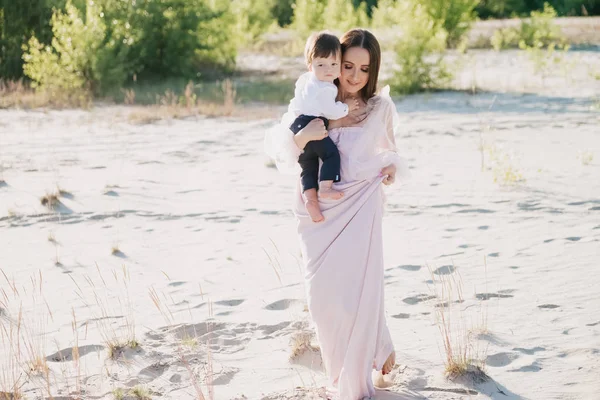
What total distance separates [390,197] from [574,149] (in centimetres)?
273

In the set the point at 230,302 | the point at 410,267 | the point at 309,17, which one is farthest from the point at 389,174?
the point at 309,17

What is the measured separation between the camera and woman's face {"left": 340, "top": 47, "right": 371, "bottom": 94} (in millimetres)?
3619

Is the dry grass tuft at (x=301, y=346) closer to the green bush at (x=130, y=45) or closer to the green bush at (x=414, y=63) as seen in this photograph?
the green bush at (x=414, y=63)

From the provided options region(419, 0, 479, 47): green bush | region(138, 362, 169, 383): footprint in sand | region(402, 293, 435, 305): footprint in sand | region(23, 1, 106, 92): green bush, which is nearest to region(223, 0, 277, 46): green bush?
region(419, 0, 479, 47): green bush

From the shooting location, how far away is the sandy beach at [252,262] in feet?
13.6

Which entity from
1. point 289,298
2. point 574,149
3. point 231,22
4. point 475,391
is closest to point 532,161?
point 574,149

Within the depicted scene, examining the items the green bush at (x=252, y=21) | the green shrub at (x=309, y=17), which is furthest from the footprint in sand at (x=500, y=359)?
the green shrub at (x=309, y=17)

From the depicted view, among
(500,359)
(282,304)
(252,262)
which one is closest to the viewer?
(500,359)

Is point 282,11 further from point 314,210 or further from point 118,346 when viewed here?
point 314,210

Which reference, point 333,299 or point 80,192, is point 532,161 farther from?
point 333,299

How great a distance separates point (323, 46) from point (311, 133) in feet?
1.22

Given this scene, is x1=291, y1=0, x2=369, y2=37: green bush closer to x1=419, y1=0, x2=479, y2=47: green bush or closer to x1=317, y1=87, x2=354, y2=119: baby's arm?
x1=419, y1=0, x2=479, y2=47: green bush

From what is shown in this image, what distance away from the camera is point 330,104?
3.58 m

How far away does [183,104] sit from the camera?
14570 millimetres
